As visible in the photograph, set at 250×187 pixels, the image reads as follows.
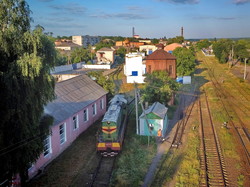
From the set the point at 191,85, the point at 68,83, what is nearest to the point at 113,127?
the point at 68,83

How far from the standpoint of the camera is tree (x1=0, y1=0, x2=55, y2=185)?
381 inches

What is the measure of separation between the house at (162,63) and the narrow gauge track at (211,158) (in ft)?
59.7

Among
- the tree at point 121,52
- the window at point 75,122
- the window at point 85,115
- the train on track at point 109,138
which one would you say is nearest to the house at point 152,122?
the train on track at point 109,138

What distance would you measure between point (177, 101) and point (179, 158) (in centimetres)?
1657

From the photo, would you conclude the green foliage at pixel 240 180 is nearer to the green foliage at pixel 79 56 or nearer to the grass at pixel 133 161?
the grass at pixel 133 161

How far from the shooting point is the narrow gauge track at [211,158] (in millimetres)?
13509

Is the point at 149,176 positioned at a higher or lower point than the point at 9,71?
lower

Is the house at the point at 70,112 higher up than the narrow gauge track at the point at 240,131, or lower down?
higher up

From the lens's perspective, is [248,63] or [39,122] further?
[248,63]

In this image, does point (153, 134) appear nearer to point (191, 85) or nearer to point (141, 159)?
point (141, 159)

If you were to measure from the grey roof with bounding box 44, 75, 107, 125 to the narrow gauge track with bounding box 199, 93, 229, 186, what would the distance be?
9630 millimetres

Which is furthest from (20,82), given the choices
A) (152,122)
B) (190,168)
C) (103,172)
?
(152,122)

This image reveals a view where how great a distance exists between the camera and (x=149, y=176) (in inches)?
548

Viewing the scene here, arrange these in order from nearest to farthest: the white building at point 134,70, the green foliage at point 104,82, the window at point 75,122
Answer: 1. the window at point 75,122
2. the green foliage at point 104,82
3. the white building at point 134,70
